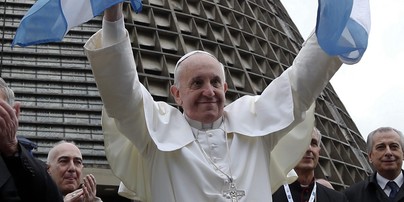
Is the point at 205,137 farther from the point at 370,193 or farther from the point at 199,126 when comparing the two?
the point at 370,193

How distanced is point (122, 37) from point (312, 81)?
98 centimetres

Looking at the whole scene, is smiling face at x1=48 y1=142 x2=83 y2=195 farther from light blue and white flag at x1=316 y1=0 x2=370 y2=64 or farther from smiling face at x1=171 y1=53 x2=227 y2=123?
light blue and white flag at x1=316 y1=0 x2=370 y2=64

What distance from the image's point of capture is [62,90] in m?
21.8

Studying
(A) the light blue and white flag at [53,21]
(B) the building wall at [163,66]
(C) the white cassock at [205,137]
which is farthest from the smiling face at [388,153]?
(B) the building wall at [163,66]

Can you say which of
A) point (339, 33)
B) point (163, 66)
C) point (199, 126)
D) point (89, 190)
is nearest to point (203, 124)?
point (199, 126)

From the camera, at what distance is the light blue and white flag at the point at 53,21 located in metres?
3.51

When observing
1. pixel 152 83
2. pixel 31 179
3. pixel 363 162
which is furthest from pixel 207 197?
pixel 363 162

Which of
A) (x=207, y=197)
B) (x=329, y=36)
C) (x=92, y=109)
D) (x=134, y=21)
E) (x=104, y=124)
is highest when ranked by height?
(x=134, y=21)

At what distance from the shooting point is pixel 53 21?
11.6 ft

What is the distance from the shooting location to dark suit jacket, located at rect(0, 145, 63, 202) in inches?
126

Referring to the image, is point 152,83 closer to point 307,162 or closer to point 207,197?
point 307,162

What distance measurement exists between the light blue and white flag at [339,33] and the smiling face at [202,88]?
A: 22.4 inches

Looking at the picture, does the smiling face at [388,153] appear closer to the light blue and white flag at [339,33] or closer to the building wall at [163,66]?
the light blue and white flag at [339,33]

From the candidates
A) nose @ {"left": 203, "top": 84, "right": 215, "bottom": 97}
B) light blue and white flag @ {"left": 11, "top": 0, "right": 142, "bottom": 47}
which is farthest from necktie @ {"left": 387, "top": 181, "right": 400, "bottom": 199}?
light blue and white flag @ {"left": 11, "top": 0, "right": 142, "bottom": 47}
